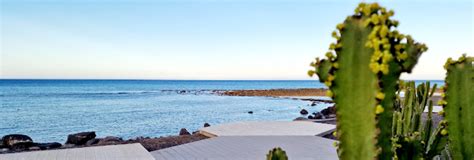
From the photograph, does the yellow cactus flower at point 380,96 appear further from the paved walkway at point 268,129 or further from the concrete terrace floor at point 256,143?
the paved walkway at point 268,129

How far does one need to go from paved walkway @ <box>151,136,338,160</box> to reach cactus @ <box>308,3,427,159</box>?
7095mm

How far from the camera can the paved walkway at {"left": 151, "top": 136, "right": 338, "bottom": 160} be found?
28.7 feet

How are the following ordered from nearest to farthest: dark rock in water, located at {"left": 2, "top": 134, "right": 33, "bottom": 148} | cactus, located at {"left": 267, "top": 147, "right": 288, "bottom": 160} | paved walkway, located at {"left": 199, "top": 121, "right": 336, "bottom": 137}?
cactus, located at {"left": 267, "top": 147, "right": 288, "bottom": 160}
paved walkway, located at {"left": 199, "top": 121, "right": 336, "bottom": 137}
dark rock in water, located at {"left": 2, "top": 134, "right": 33, "bottom": 148}

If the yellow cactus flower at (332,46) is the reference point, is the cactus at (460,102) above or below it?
below

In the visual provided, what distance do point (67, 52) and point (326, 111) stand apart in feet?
78.0

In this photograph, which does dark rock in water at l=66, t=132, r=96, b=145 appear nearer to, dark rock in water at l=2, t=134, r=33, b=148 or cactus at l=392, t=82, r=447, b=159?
dark rock in water at l=2, t=134, r=33, b=148

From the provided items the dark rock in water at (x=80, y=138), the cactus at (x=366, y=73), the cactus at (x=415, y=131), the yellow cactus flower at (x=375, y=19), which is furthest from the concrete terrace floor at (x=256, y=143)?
the yellow cactus flower at (x=375, y=19)

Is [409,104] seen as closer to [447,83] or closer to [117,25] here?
[447,83]

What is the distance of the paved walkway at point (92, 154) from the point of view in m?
8.20

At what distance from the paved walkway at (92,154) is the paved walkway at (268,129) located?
134 inches

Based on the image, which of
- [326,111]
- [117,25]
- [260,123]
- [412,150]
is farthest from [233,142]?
[117,25]

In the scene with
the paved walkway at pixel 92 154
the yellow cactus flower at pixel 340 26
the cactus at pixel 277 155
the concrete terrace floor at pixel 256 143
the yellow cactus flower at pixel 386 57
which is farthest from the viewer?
the concrete terrace floor at pixel 256 143

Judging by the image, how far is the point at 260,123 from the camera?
1446 cm

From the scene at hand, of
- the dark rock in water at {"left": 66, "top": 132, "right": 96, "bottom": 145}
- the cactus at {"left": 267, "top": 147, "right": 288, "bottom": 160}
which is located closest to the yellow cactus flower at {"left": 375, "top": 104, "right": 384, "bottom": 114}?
the cactus at {"left": 267, "top": 147, "right": 288, "bottom": 160}
